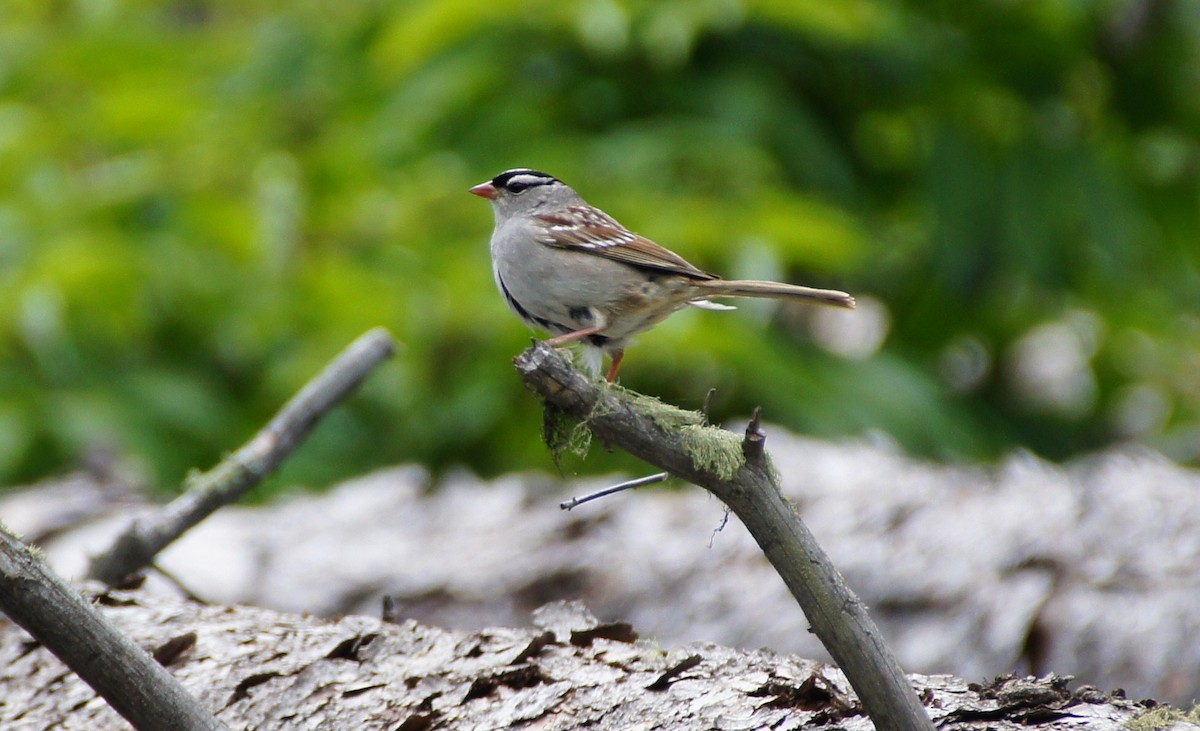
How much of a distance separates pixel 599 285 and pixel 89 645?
1.62 meters

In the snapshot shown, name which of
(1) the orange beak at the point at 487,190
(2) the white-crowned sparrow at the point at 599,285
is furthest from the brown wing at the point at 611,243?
(1) the orange beak at the point at 487,190

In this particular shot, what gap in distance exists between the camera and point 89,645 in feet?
5.32

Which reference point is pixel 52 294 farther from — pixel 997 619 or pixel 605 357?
pixel 997 619

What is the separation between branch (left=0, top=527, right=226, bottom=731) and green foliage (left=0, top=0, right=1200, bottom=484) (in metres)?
2.79

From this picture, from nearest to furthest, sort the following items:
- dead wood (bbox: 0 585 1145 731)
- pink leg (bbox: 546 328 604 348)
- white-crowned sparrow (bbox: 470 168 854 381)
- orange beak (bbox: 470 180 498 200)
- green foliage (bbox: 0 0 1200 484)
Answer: dead wood (bbox: 0 585 1145 731)
pink leg (bbox: 546 328 604 348)
white-crowned sparrow (bbox: 470 168 854 381)
orange beak (bbox: 470 180 498 200)
green foliage (bbox: 0 0 1200 484)

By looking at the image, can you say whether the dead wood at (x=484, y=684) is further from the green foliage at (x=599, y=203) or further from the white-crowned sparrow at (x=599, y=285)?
the green foliage at (x=599, y=203)

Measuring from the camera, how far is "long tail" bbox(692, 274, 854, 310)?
2768 millimetres

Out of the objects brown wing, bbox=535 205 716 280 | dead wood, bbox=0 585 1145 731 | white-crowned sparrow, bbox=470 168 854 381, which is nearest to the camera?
dead wood, bbox=0 585 1145 731

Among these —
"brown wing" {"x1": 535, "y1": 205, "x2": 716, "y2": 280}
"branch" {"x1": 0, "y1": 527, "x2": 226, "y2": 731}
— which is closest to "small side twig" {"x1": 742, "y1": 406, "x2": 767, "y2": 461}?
"branch" {"x1": 0, "y1": 527, "x2": 226, "y2": 731}

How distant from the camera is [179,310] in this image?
4.92 metres

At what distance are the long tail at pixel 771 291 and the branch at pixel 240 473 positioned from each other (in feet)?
3.14

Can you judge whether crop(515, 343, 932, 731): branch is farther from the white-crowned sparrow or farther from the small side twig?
the white-crowned sparrow

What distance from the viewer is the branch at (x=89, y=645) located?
1579mm

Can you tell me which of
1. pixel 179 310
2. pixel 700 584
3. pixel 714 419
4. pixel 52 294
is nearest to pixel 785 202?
pixel 714 419
